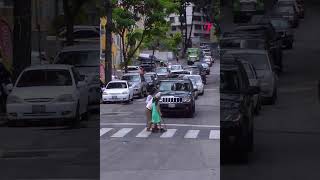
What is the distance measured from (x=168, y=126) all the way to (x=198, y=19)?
2.77ft

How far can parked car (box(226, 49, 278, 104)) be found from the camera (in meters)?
5.20

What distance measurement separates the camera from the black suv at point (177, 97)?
5109 millimetres

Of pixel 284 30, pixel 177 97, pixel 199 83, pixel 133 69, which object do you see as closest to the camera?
pixel 177 97

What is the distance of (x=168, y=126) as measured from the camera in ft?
17.1

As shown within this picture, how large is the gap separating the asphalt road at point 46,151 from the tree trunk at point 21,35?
50 cm

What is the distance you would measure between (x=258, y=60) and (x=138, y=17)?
975mm

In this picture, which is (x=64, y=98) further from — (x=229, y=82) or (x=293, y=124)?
(x=293, y=124)

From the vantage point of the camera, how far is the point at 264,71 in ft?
17.3

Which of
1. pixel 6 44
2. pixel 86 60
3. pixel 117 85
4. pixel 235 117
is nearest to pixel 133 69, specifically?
pixel 117 85

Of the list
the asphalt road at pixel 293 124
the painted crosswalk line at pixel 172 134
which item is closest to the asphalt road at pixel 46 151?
the painted crosswalk line at pixel 172 134

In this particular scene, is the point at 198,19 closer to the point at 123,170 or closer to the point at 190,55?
the point at 190,55

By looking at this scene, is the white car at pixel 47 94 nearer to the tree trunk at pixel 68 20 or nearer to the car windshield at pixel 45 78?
the car windshield at pixel 45 78

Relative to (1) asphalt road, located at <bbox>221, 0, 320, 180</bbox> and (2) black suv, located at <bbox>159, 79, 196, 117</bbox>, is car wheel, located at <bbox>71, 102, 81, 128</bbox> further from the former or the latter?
(1) asphalt road, located at <bbox>221, 0, 320, 180</bbox>

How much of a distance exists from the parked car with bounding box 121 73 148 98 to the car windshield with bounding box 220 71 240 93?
59cm
